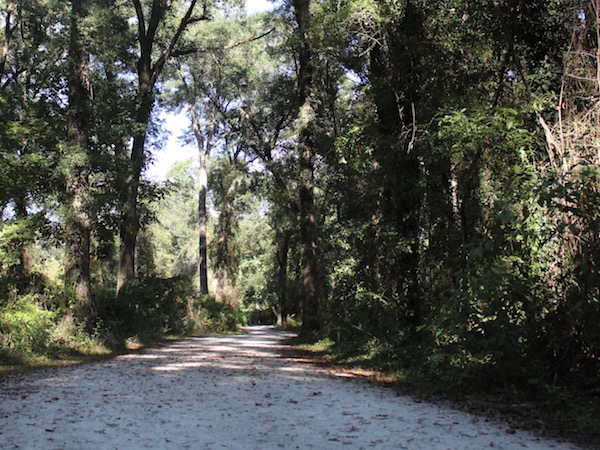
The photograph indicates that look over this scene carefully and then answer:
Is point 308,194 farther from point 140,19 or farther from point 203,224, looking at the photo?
point 203,224

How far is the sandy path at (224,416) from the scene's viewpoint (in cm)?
488

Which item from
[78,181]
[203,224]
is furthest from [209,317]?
[78,181]

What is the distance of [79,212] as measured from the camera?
47.3ft

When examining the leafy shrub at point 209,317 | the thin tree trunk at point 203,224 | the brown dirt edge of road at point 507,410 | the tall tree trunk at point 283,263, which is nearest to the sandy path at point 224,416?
the brown dirt edge of road at point 507,410

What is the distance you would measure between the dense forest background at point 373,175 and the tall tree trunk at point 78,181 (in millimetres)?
57

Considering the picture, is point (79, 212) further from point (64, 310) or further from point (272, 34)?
point (272, 34)

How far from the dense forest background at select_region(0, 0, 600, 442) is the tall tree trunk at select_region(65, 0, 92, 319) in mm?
57

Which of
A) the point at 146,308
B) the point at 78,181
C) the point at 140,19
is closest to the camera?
the point at 78,181

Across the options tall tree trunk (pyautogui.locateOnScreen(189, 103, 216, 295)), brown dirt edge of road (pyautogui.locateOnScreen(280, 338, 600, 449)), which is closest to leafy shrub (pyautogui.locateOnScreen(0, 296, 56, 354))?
brown dirt edge of road (pyautogui.locateOnScreen(280, 338, 600, 449))

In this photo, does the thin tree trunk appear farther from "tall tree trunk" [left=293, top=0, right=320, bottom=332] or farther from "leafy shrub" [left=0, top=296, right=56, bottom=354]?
"leafy shrub" [left=0, top=296, right=56, bottom=354]

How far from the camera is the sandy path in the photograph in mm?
4879

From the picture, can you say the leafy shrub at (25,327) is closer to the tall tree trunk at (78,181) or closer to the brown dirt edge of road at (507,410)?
the tall tree trunk at (78,181)

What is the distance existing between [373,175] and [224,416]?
10338mm

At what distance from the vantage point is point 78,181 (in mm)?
14797
